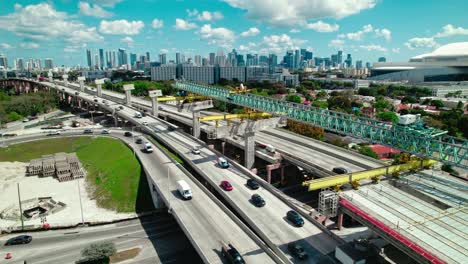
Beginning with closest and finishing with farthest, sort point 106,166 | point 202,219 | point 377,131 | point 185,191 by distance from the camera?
point 202,219 < point 377,131 < point 185,191 < point 106,166

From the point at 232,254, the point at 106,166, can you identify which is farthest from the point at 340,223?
the point at 106,166

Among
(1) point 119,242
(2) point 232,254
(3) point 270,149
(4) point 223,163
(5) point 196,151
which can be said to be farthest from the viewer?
(5) point 196,151

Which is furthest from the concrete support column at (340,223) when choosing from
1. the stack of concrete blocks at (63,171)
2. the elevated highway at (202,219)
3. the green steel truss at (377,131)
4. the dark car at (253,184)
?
the stack of concrete blocks at (63,171)

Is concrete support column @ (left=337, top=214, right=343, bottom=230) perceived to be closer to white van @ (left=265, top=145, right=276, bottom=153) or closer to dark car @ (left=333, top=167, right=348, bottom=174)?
dark car @ (left=333, top=167, right=348, bottom=174)

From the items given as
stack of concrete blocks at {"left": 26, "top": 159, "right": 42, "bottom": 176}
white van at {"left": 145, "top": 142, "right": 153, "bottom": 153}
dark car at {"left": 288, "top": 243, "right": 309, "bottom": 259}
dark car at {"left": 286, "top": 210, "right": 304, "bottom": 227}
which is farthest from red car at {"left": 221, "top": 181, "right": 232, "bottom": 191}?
stack of concrete blocks at {"left": 26, "top": 159, "right": 42, "bottom": 176}

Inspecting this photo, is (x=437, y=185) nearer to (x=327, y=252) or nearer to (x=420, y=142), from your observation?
(x=420, y=142)

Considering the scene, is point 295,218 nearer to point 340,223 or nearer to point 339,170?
point 340,223

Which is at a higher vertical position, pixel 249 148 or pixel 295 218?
pixel 249 148
